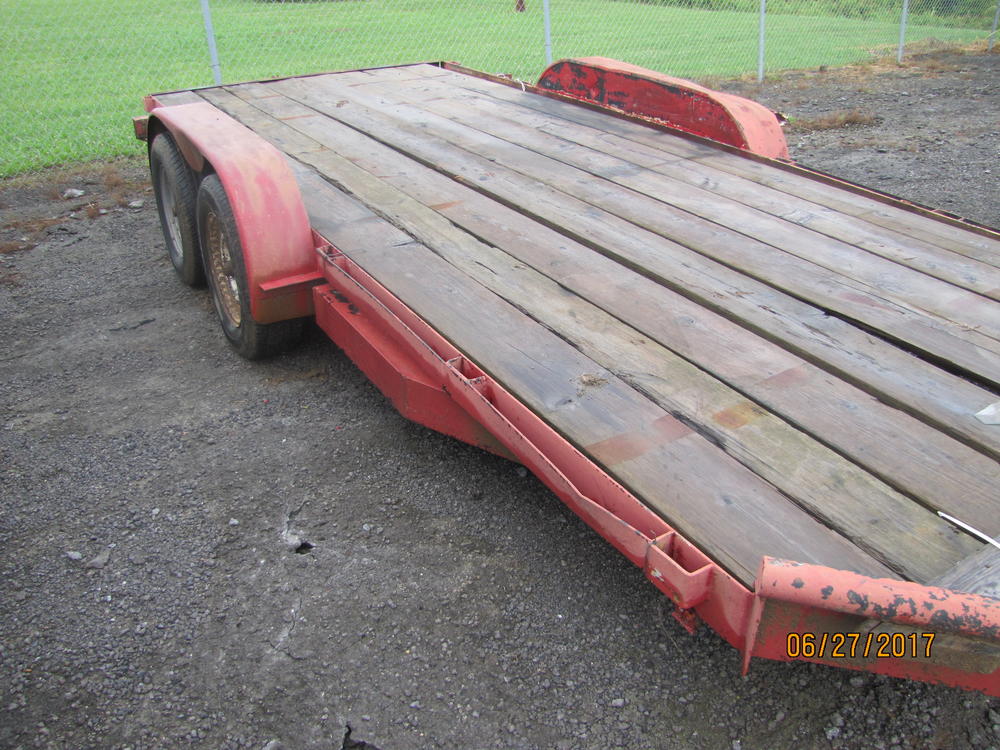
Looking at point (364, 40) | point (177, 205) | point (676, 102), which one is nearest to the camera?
point (177, 205)

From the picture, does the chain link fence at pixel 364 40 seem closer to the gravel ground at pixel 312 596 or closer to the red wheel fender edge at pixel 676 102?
the red wheel fender edge at pixel 676 102

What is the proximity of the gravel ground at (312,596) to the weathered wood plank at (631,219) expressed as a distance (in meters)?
0.99

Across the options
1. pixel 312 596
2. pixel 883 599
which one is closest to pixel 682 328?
pixel 883 599

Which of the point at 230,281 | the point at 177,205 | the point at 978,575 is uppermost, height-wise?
the point at 177,205

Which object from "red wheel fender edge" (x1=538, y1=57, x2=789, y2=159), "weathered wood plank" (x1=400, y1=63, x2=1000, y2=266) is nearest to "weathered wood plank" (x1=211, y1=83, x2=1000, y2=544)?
"weathered wood plank" (x1=400, y1=63, x2=1000, y2=266)

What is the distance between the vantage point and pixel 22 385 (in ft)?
12.1

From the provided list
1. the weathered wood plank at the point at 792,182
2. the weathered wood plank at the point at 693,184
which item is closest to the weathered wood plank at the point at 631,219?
the weathered wood plank at the point at 693,184

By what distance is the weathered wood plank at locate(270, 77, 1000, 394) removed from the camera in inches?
95.0

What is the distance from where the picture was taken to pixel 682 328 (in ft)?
8.19

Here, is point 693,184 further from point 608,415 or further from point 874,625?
point 874,625

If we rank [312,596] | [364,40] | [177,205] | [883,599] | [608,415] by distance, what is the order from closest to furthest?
[883,599] < [608,415] < [312,596] < [177,205] < [364,40]

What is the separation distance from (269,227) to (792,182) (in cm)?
228

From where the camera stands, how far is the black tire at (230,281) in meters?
3.26
